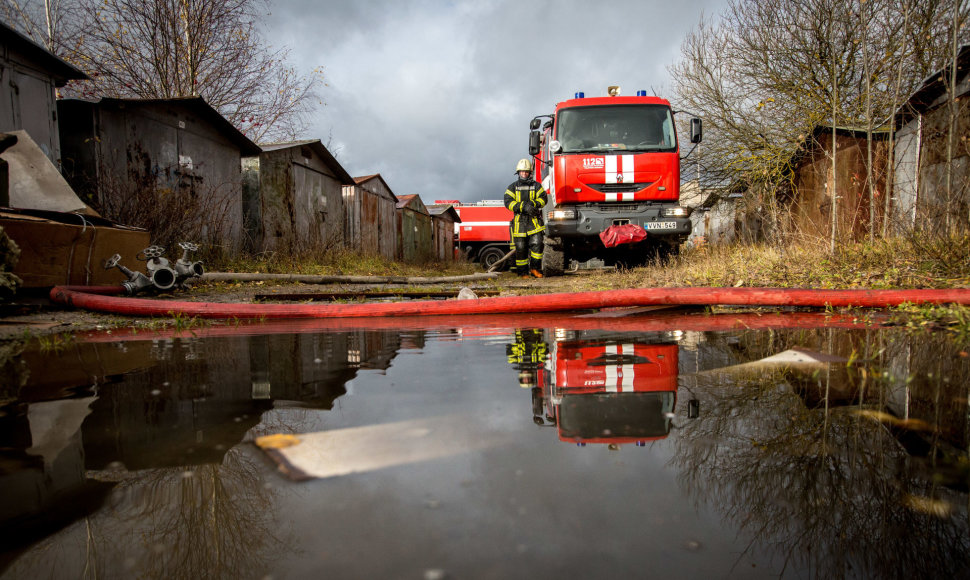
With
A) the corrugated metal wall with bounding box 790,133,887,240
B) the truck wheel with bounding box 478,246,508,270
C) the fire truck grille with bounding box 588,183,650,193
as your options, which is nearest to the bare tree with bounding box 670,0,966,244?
the corrugated metal wall with bounding box 790,133,887,240

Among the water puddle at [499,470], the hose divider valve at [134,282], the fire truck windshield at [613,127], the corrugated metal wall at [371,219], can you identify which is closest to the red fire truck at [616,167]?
the fire truck windshield at [613,127]

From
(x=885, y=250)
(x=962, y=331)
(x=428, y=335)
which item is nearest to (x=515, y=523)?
(x=428, y=335)

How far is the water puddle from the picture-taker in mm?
645

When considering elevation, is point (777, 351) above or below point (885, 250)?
below

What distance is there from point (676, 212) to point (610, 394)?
721cm

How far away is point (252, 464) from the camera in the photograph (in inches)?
36.2

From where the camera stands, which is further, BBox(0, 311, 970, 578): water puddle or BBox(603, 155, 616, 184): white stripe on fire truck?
BBox(603, 155, 616, 184): white stripe on fire truck

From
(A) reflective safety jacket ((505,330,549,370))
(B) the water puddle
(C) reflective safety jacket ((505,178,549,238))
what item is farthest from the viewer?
(C) reflective safety jacket ((505,178,549,238))

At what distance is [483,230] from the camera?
20875 mm

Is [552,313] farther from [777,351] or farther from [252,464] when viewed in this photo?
[252,464]

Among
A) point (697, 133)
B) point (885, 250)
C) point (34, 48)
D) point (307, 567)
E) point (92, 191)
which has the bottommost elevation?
point (307, 567)

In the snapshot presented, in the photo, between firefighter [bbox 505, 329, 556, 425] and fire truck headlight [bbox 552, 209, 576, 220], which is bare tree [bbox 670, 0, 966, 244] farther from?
firefighter [bbox 505, 329, 556, 425]

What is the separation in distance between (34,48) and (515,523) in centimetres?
950

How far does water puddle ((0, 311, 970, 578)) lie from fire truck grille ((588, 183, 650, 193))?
6.38 m
